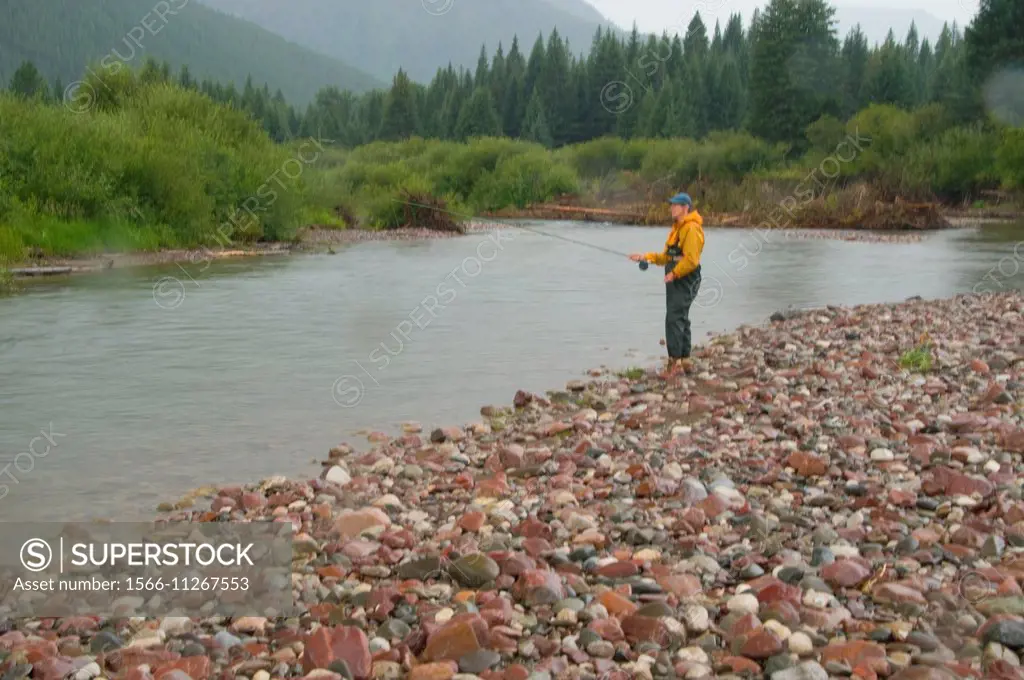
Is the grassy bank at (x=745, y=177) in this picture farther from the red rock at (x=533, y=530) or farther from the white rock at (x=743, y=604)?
the white rock at (x=743, y=604)

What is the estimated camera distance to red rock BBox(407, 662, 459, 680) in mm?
4297

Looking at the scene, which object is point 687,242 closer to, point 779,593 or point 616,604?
point 779,593

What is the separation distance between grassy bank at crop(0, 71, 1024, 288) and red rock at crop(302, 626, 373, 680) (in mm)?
20407

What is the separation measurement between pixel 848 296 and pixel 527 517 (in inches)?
631

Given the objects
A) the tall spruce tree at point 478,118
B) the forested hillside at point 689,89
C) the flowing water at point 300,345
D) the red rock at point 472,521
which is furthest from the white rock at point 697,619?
the tall spruce tree at point 478,118

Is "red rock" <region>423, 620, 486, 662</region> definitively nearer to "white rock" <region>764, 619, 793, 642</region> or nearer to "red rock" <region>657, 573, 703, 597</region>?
"red rock" <region>657, 573, 703, 597</region>

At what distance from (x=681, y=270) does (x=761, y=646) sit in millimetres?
7312

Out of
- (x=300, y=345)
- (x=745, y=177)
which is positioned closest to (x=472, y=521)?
(x=300, y=345)

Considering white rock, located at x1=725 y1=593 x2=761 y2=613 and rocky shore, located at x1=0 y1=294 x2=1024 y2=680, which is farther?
white rock, located at x1=725 y1=593 x2=761 y2=613

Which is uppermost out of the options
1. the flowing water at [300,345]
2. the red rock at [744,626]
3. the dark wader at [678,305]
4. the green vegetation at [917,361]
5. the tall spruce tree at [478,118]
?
the tall spruce tree at [478,118]

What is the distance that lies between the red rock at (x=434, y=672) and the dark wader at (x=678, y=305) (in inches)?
297

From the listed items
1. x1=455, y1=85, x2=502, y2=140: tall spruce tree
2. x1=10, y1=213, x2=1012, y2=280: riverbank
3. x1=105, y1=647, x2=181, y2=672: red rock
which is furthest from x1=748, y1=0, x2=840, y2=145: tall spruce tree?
x1=105, y1=647, x2=181, y2=672: red rock

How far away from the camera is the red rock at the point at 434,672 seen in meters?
4.30

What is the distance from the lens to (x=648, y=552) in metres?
5.70
